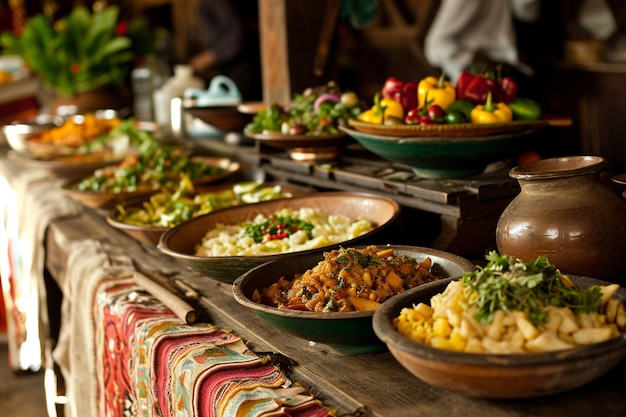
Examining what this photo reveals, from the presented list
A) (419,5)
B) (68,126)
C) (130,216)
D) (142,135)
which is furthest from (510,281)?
(419,5)

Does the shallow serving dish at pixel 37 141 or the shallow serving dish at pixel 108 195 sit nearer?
the shallow serving dish at pixel 108 195

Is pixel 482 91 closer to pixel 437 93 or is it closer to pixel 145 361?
pixel 437 93

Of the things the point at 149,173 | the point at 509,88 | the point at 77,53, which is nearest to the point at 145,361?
the point at 509,88

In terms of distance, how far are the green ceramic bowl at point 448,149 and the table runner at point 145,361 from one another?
0.72 meters

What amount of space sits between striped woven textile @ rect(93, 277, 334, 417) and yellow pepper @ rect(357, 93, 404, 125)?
0.82 metres

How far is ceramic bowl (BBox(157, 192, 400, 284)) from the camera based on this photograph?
1.77 m

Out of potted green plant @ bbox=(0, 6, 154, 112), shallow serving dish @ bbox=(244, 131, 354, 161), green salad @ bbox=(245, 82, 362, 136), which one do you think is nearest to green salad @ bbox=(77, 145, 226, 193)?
green salad @ bbox=(245, 82, 362, 136)

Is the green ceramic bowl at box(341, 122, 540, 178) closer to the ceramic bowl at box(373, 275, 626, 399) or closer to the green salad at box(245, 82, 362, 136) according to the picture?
the green salad at box(245, 82, 362, 136)

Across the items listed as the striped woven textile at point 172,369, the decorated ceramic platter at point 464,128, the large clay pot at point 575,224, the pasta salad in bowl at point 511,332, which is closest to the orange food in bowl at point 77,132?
the striped woven textile at point 172,369

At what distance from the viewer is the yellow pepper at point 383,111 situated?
215cm

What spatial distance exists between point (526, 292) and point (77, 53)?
4959 millimetres

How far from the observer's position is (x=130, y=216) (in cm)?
260

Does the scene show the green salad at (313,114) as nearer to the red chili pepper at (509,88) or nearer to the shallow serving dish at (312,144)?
the shallow serving dish at (312,144)

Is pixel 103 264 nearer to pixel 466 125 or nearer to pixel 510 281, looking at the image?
pixel 466 125
